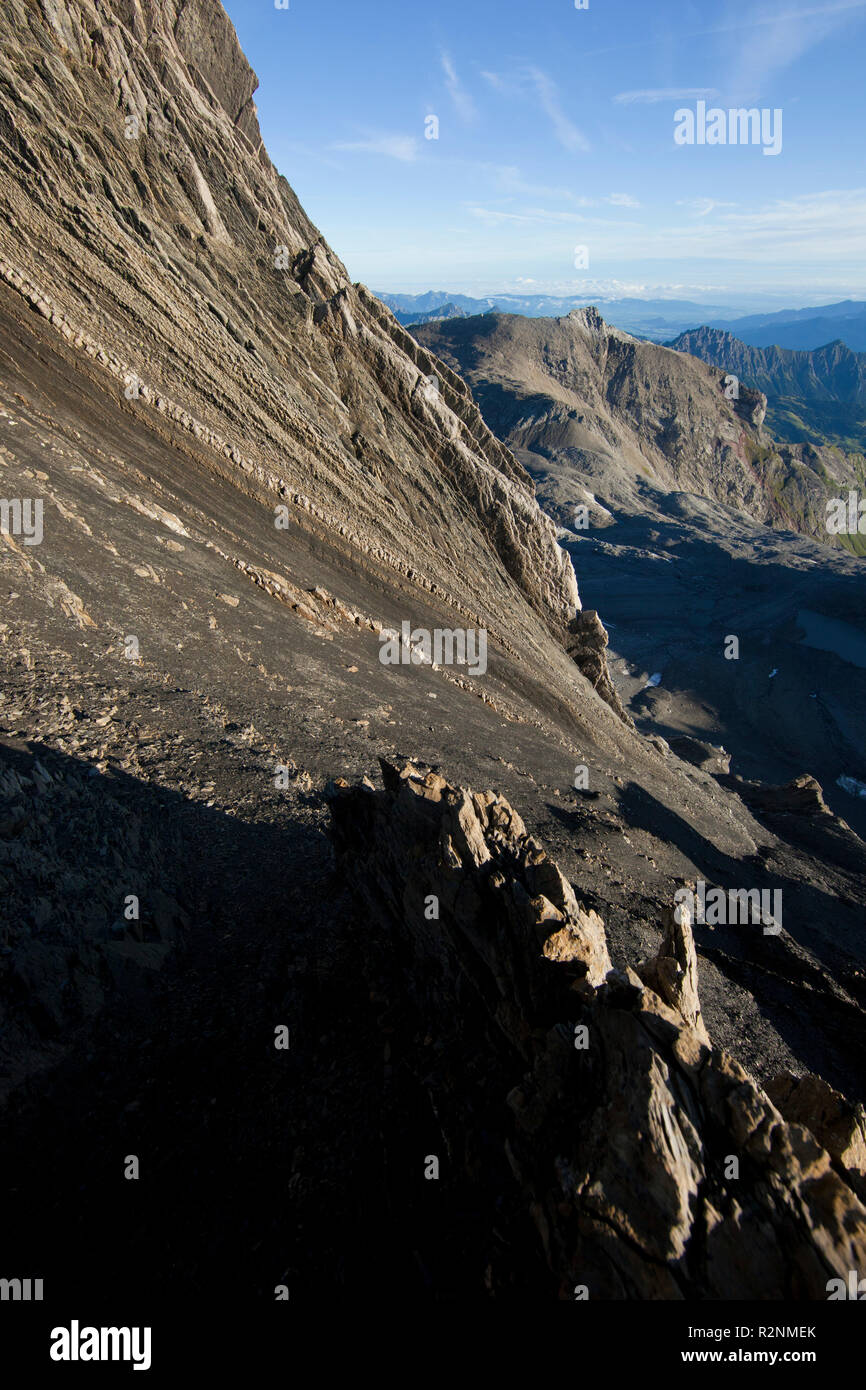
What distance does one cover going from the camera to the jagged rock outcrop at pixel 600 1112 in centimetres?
594

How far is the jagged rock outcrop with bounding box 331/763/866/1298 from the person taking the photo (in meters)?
5.94

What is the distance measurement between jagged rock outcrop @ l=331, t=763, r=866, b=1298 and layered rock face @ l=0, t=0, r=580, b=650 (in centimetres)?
Result: 2172

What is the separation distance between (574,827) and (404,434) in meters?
22.7

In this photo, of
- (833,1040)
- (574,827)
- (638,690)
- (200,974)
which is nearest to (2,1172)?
(200,974)

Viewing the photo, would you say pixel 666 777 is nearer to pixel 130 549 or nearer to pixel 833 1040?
pixel 833 1040

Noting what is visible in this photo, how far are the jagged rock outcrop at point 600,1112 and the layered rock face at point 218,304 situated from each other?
21722 mm

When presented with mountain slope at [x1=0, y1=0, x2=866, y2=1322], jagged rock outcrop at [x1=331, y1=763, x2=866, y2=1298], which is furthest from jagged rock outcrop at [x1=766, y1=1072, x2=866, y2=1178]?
jagged rock outcrop at [x1=331, y1=763, x2=866, y2=1298]

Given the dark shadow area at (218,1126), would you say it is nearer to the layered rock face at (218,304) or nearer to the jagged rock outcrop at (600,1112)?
the jagged rock outcrop at (600,1112)

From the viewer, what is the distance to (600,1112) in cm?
694

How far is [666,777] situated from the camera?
34.1 metres

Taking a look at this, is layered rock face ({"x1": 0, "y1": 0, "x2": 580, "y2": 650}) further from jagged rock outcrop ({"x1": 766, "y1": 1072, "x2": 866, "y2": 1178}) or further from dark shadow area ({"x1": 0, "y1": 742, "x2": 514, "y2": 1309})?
jagged rock outcrop ({"x1": 766, "y1": 1072, "x2": 866, "y2": 1178})

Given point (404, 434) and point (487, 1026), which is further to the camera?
point (404, 434)

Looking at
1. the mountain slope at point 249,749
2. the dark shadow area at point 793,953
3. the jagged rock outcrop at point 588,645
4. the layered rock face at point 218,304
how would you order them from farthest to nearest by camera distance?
1. the jagged rock outcrop at point 588,645
2. the layered rock face at point 218,304
3. the dark shadow area at point 793,953
4. the mountain slope at point 249,749

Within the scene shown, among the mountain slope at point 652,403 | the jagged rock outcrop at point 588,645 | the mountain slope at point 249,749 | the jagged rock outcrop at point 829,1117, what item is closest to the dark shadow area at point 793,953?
the mountain slope at point 249,749
